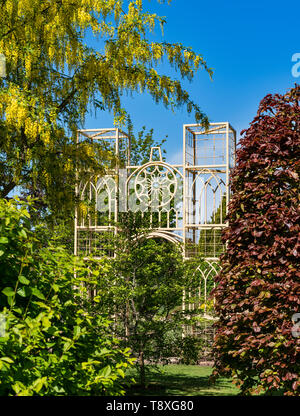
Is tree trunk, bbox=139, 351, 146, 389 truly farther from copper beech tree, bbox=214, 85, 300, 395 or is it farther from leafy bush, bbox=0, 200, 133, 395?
leafy bush, bbox=0, 200, 133, 395

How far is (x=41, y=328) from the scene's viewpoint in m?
2.35

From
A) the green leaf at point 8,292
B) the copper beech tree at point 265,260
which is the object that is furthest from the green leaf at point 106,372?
the copper beech tree at point 265,260

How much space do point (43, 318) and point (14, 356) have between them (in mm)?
208

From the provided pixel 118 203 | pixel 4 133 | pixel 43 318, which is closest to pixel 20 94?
pixel 4 133

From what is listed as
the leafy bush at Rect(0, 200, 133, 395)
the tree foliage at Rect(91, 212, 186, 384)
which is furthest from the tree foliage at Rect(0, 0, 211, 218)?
the leafy bush at Rect(0, 200, 133, 395)

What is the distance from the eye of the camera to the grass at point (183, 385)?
7.46m

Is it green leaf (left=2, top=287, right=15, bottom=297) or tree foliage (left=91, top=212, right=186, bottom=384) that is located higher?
green leaf (left=2, top=287, right=15, bottom=297)

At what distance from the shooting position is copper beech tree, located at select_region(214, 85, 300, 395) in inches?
167

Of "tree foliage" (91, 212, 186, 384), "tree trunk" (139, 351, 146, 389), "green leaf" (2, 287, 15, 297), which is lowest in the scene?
"tree trunk" (139, 351, 146, 389)

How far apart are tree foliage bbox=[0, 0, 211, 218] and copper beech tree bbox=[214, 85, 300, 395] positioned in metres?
2.90

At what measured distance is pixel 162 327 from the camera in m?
7.53

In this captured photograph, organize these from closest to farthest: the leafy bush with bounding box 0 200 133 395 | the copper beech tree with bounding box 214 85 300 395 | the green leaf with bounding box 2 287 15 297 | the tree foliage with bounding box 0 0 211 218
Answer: the leafy bush with bounding box 0 200 133 395 < the green leaf with bounding box 2 287 15 297 < the copper beech tree with bounding box 214 85 300 395 < the tree foliage with bounding box 0 0 211 218

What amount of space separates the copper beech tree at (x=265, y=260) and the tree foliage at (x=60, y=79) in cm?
290
